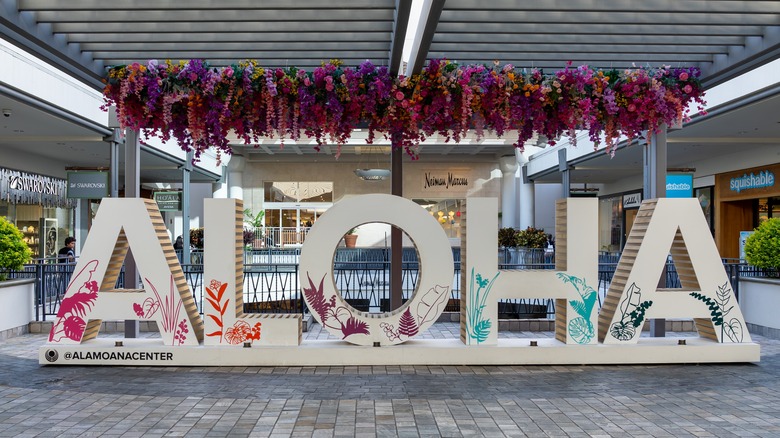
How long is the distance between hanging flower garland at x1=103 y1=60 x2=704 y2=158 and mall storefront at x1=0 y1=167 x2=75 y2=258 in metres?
9.89

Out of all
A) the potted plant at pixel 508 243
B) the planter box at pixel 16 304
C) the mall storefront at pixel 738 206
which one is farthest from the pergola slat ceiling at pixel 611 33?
the mall storefront at pixel 738 206

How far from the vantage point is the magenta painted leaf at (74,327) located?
624 cm

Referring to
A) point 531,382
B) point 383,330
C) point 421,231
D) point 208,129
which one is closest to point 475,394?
point 531,382

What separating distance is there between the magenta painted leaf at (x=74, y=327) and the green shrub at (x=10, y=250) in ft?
8.25

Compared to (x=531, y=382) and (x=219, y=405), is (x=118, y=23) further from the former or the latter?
(x=531, y=382)

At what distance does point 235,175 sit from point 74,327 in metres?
20.0

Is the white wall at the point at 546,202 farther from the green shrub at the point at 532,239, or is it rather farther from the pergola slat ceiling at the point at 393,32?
the pergola slat ceiling at the point at 393,32

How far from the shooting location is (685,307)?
20.8 feet

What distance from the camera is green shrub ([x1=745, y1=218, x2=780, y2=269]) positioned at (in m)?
7.89

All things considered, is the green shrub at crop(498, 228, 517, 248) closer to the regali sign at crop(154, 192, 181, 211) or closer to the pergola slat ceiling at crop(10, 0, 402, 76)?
the regali sign at crop(154, 192, 181, 211)

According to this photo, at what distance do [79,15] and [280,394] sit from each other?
401 centimetres

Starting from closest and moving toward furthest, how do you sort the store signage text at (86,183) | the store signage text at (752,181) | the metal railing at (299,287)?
the metal railing at (299,287), the store signage text at (86,183), the store signage text at (752,181)

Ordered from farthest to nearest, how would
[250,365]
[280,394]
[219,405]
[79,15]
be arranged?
[250,365], [79,15], [280,394], [219,405]

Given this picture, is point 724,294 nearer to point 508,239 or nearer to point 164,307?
point 164,307
